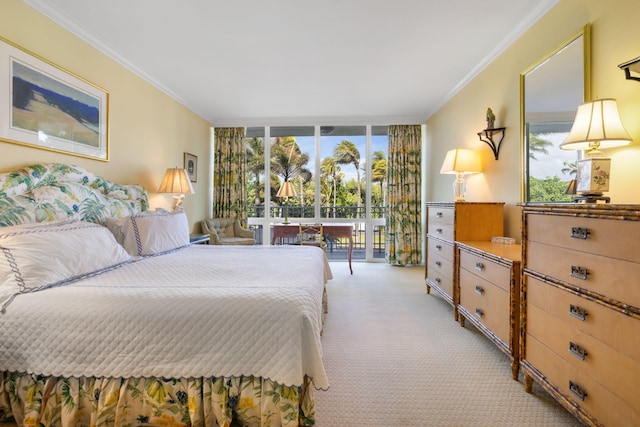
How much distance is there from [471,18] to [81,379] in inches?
133

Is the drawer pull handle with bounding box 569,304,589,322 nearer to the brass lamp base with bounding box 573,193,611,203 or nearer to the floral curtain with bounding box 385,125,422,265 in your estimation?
the brass lamp base with bounding box 573,193,611,203

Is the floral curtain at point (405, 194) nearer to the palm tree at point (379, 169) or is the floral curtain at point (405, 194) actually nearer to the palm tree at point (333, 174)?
the palm tree at point (379, 169)

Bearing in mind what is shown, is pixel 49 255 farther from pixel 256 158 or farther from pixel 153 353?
pixel 256 158

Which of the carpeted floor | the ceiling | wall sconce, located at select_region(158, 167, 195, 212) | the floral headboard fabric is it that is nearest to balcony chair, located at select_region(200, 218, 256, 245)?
wall sconce, located at select_region(158, 167, 195, 212)

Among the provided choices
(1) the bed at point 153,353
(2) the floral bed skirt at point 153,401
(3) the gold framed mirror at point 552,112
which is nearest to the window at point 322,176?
(3) the gold framed mirror at point 552,112

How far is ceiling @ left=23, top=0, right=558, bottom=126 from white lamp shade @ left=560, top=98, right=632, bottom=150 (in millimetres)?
1096

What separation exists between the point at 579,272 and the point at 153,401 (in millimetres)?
2002

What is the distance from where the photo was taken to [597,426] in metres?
1.22

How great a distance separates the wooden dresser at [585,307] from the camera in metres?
1.11

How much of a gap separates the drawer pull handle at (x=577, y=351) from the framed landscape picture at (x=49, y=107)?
346cm

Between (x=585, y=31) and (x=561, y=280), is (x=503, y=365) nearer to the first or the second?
(x=561, y=280)

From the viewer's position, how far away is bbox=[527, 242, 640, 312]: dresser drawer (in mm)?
1107

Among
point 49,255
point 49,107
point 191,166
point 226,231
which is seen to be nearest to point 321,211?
point 226,231

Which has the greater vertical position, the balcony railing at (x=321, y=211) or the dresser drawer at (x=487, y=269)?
the balcony railing at (x=321, y=211)
